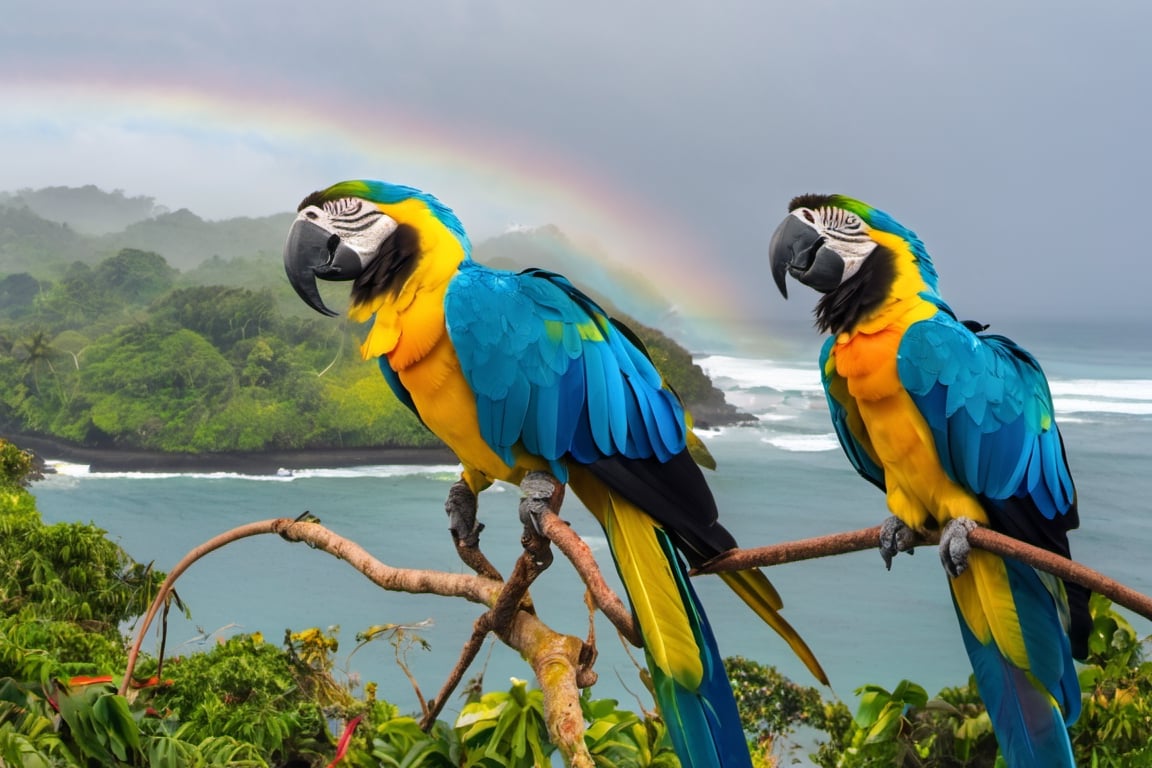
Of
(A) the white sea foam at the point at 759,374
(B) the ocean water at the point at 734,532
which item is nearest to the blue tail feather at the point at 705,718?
(B) the ocean water at the point at 734,532

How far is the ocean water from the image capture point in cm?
320

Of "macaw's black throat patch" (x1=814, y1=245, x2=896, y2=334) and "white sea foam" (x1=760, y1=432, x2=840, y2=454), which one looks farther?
"white sea foam" (x1=760, y1=432, x2=840, y2=454)

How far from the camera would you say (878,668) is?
10.4 ft

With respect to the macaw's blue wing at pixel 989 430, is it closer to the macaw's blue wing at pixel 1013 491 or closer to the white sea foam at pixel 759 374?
the macaw's blue wing at pixel 1013 491

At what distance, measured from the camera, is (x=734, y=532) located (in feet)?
9.90

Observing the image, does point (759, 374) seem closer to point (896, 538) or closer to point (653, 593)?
point (896, 538)

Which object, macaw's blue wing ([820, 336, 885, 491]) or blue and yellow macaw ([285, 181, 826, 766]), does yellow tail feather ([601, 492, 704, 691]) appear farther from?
macaw's blue wing ([820, 336, 885, 491])

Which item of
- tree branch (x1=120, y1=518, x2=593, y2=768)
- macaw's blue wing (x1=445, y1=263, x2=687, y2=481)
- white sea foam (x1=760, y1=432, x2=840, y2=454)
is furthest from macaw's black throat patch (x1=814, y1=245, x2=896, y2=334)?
white sea foam (x1=760, y1=432, x2=840, y2=454)

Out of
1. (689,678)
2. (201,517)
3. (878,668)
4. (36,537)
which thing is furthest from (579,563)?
(201,517)

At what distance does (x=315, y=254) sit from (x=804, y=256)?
21.6 inches

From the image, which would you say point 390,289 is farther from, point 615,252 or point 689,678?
point 615,252

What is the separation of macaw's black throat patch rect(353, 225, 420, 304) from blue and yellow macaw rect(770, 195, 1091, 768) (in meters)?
0.41

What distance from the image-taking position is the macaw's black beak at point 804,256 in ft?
3.61

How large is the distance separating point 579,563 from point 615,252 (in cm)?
267
